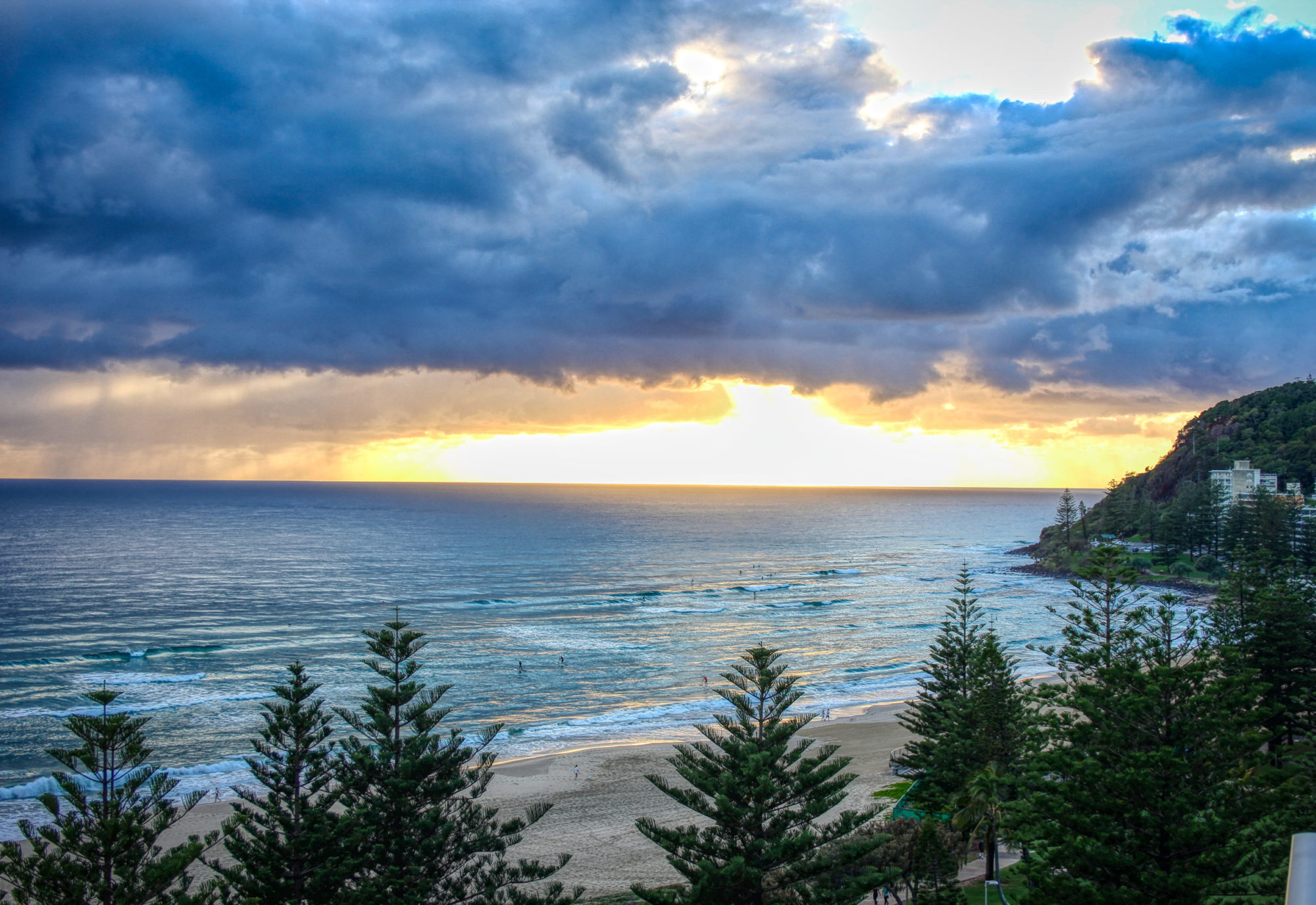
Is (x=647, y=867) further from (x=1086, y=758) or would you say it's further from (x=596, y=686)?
(x=596, y=686)

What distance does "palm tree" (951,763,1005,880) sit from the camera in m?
17.6

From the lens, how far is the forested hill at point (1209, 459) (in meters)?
90.9

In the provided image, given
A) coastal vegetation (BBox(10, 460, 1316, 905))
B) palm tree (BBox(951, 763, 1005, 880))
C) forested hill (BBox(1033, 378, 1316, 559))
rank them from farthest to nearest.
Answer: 1. forested hill (BBox(1033, 378, 1316, 559))
2. palm tree (BBox(951, 763, 1005, 880))
3. coastal vegetation (BBox(10, 460, 1316, 905))

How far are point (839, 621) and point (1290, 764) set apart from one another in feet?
134

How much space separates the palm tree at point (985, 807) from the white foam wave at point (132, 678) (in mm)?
35933

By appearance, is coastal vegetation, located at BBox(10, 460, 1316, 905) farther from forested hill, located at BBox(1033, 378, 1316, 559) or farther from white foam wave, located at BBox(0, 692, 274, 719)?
forested hill, located at BBox(1033, 378, 1316, 559)

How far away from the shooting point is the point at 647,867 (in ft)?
72.2

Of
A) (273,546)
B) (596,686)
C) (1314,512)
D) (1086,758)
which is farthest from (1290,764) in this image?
(273,546)

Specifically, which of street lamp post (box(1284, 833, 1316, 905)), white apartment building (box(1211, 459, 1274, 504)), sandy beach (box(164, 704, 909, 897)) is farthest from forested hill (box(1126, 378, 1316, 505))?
street lamp post (box(1284, 833, 1316, 905))

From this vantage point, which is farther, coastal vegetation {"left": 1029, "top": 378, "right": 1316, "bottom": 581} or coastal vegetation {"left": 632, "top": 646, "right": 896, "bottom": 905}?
coastal vegetation {"left": 1029, "top": 378, "right": 1316, "bottom": 581}

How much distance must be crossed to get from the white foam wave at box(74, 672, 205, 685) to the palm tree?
118ft

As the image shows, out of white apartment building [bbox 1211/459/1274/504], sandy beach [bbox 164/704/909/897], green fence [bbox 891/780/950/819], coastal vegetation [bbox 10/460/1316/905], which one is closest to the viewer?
coastal vegetation [bbox 10/460/1316/905]

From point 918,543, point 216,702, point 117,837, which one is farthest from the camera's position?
point 918,543

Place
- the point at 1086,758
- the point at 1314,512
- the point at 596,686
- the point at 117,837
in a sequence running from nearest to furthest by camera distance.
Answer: the point at 117,837
the point at 1086,758
the point at 596,686
the point at 1314,512
